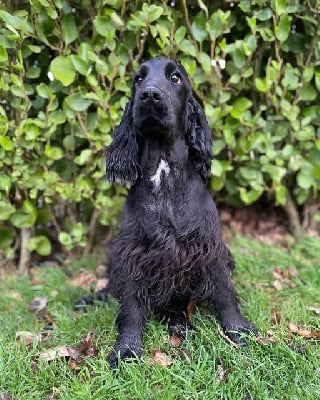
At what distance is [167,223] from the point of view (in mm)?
2381

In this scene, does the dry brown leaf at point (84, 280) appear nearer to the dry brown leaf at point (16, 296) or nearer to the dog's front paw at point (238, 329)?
the dry brown leaf at point (16, 296)

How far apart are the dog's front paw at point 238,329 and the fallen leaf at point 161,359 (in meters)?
0.34

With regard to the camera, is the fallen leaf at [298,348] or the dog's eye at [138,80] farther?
the dog's eye at [138,80]

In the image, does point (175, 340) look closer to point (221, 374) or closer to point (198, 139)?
point (221, 374)

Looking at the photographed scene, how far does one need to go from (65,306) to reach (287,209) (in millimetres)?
1897

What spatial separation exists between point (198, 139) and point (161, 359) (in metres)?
1.09

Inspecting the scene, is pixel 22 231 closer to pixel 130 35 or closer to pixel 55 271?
pixel 55 271

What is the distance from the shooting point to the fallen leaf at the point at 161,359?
2205 millimetres

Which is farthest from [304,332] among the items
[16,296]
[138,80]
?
[16,296]

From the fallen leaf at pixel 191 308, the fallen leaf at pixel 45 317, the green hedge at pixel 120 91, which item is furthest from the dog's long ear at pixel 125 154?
the fallen leaf at pixel 45 317

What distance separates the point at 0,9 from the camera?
289 centimetres

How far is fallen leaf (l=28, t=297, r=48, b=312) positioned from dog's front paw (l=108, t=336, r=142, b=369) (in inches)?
31.8

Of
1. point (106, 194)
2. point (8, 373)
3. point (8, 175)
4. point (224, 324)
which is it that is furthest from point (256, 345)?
point (8, 175)

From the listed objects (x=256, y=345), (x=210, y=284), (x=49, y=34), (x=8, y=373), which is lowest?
(x=8, y=373)
